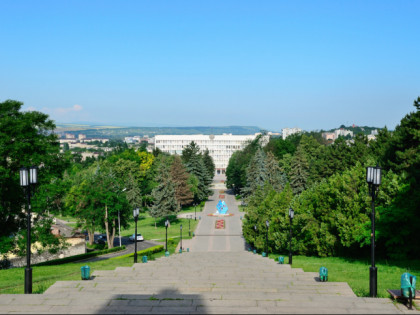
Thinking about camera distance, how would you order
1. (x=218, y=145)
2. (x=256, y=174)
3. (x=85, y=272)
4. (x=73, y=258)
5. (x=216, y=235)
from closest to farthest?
(x=85, y=272)
(x=73, y=258)
(x=216, y=235)
(x=256, y=174)
(x=218, y=145)

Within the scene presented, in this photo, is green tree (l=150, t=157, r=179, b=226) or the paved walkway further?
green tree (l=150, t=157, r=179, b=226)

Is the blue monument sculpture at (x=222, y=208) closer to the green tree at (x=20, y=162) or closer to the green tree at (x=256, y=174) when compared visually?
the green tree at (x=256, y=174)

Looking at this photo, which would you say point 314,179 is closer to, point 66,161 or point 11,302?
point 66,161

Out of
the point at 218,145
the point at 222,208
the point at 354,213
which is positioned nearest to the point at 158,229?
the point at 222,208

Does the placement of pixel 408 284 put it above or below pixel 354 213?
above

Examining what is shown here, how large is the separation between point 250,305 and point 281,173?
2942 inches

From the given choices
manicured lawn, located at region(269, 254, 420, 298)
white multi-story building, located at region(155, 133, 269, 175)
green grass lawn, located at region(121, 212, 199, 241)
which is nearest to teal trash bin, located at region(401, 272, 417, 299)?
manicured lawn, located at region(269, 254, 420, 298)

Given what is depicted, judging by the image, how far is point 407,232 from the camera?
78.1 feet

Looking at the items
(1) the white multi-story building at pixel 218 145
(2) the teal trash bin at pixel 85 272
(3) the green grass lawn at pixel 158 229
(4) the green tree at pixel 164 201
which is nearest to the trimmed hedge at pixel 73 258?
(3) the green grass lawn at pixel 158 229

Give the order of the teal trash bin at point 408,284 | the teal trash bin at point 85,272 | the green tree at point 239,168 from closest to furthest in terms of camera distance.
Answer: the teal trash bin at point 408,284, the teal trash bin at point 85,272, the green tree at point 239,168

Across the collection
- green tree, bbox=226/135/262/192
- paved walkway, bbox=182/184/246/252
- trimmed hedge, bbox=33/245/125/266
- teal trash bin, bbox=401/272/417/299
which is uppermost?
teal trash bin, bbox=401/272/417/299

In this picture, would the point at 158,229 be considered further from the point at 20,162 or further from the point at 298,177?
the point at 20,162

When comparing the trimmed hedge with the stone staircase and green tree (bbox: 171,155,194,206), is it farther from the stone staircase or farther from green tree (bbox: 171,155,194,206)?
green tree (bbox: 171,155,194,206)

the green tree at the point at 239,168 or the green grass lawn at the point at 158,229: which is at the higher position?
the green tree at the point at 239,168
